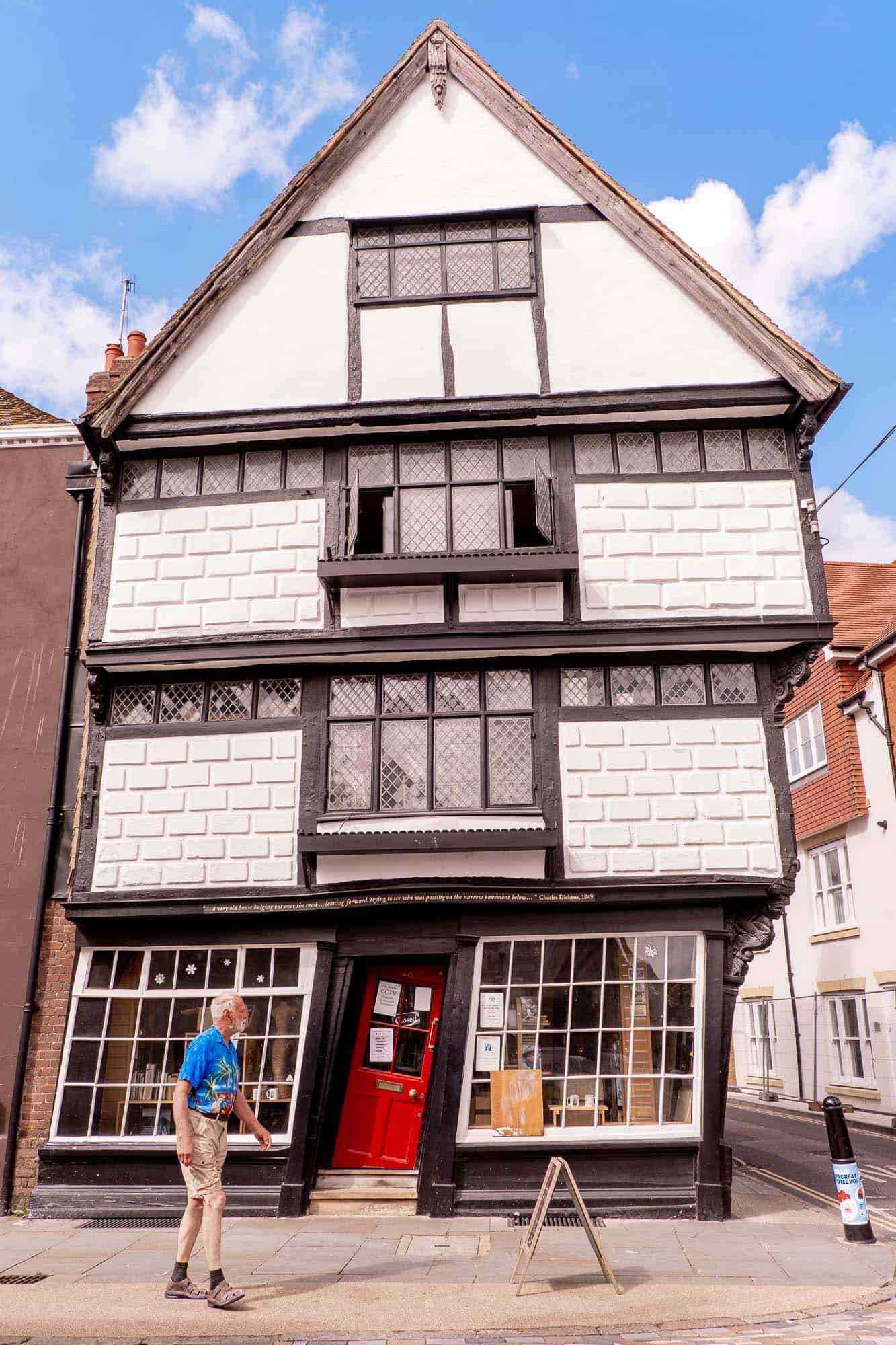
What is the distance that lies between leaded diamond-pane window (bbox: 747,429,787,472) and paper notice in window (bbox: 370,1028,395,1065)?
757 centimetres

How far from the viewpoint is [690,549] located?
1116 centimetres

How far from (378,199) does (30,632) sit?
22.2ft

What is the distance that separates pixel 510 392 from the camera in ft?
38.2

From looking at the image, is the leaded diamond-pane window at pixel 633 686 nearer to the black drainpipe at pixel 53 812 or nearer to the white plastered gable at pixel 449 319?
the white plastered gable at pixel 449 319

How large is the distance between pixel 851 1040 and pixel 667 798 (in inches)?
515

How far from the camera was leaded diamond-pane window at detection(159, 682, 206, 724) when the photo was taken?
1137 centimetres

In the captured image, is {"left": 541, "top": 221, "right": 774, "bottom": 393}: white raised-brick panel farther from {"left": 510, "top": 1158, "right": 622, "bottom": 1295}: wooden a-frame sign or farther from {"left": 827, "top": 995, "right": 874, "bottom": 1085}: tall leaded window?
{"left": 827, "top": 995, "right": 874, "bottom": 1085}: tall leaded window

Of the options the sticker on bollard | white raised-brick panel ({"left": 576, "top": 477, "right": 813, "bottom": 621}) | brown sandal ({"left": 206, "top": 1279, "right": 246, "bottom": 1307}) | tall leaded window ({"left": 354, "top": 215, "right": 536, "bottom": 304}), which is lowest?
brown sandal ({"left": 206, "top": 1279, "right": 246, "bottom": 1307})

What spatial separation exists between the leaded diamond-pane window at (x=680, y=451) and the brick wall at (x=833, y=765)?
10262mm

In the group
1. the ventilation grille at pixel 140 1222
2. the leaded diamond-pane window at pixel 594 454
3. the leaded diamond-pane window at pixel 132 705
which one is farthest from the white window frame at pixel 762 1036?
the leaded diamond-pane window at pixel 132 705

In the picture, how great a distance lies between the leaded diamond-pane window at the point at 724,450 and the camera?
11.5 metres

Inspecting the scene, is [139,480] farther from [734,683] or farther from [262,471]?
[734,683]

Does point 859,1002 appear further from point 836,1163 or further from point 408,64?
point 408,64

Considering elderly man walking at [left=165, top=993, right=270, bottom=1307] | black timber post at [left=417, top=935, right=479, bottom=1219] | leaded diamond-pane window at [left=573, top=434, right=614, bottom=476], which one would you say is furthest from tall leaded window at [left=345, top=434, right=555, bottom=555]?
elderly man walking at [left=165, top=993, right=270, bottom=1307]
